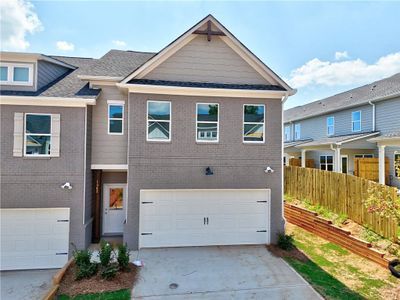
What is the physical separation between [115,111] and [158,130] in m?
2.27

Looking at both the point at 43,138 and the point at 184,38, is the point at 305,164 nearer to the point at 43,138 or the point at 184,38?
the point at 184,38

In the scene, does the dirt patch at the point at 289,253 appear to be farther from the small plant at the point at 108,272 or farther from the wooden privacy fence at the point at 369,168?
the wooden privacy fence at the point at 369,168

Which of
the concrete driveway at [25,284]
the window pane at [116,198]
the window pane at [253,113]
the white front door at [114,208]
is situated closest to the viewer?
the concrete driveway at [25,284]

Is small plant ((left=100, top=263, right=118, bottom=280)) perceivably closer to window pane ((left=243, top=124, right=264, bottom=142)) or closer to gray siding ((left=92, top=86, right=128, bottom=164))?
gray siding ((left=92, top=86, right=128, bottom=164))

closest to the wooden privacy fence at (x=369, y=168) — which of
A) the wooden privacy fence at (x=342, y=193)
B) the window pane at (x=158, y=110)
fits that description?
the wooden privacy fence at (x=342, y=193)

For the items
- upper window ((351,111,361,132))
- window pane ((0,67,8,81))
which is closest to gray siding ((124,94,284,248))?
window pane ((0,67,8,81))

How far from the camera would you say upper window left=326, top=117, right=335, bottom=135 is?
21.5 metres

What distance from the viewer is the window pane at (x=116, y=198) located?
11.9 m

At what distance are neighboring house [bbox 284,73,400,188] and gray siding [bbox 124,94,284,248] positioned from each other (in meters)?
8.68

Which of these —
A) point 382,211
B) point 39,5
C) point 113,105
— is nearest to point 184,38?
point 113,105

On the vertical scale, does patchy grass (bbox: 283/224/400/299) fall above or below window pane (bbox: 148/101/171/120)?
below

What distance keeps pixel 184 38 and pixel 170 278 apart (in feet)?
30.0

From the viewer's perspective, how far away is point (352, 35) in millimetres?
13289

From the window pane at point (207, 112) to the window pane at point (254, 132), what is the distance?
1434 millimetres
